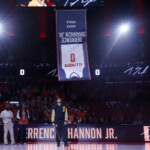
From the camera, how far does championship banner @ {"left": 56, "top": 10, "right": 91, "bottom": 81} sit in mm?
12641

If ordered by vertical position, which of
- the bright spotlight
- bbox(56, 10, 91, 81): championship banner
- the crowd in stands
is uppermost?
the bright spotlight

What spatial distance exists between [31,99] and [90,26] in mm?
7137

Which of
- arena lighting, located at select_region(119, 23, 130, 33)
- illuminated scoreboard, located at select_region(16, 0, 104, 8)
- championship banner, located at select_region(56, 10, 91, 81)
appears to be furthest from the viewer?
arena lighting, located at select_region(119, 23, 130, 33)

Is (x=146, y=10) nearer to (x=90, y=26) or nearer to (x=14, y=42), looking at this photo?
(x=90, y=26)

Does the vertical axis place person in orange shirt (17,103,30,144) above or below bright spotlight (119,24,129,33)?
below

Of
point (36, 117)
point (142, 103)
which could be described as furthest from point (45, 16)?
point (142, 103)

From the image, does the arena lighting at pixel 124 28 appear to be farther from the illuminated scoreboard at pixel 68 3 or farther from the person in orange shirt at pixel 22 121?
the person in orange shirt at pixel 22 121

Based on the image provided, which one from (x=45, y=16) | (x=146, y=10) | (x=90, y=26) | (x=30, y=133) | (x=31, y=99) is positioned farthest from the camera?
(x=31, y=99)

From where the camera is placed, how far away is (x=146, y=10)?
14.6m

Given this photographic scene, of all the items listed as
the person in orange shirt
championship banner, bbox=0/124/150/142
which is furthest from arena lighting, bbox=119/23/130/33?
the person in orange shirt

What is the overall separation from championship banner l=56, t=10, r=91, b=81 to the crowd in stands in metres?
5.57

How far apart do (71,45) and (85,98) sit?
807 centimetres

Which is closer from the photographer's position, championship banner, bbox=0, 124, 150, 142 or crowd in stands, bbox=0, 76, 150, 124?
championship banner, bbox=0, 124, 150, 142

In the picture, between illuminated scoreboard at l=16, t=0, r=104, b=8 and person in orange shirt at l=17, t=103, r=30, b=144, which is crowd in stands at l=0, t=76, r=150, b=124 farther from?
illuminated scoreboard at l=16, t=0, r=104, b=8
